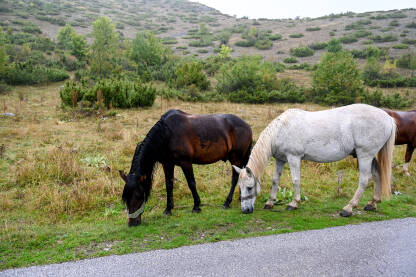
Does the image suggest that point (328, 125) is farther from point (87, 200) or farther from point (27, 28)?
point (27, 28)

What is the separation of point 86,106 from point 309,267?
1397cm

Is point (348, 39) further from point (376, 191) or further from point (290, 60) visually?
point (376, 191)

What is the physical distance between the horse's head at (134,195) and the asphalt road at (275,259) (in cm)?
97

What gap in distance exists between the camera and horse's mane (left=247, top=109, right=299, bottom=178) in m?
5.49

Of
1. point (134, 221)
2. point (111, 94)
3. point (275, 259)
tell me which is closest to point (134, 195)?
point (134, 221)

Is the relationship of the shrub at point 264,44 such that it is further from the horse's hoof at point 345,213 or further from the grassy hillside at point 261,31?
the horse's hoof at point 345,213

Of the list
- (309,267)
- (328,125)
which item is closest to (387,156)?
Result: (328,125)

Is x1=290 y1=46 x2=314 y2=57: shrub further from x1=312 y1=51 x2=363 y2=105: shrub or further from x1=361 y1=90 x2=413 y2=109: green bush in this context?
x1=361 y1=90 x2=413 y2=109: green bush

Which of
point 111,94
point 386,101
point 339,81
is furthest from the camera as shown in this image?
point 339,81

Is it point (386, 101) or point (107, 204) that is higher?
point (386, 101)

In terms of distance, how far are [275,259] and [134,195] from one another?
2.63m

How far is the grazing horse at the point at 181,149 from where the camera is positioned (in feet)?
16.7

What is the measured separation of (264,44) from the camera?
4916cm

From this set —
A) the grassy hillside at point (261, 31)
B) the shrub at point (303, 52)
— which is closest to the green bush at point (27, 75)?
the grassy hillside at point (261, 31)
